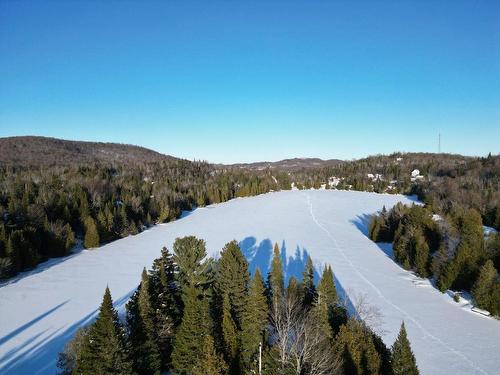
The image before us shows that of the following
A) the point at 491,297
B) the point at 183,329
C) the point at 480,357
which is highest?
the point at 183,329

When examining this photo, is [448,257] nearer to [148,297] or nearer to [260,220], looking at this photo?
[148,297]

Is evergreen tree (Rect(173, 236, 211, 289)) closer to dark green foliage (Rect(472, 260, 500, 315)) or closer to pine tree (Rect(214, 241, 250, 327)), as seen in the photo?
pine tree (Rect(214, 241, 250, 327))

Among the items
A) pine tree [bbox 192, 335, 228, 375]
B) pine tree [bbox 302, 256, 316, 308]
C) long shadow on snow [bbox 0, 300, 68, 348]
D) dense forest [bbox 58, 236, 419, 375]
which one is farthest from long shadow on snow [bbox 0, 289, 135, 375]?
pine tree [bbox 302, 256, 316, 308]

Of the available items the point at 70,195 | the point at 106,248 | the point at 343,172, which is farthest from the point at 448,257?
the point at 343,172

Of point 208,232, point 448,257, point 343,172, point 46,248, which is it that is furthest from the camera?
point 343,172

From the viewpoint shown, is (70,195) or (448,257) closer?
(448,257)

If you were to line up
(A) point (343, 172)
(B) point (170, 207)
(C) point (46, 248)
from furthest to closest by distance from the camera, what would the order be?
(A) point (343, 172) → (B) point (170, 207) → (C) point (46, 248)

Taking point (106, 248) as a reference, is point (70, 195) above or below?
above
